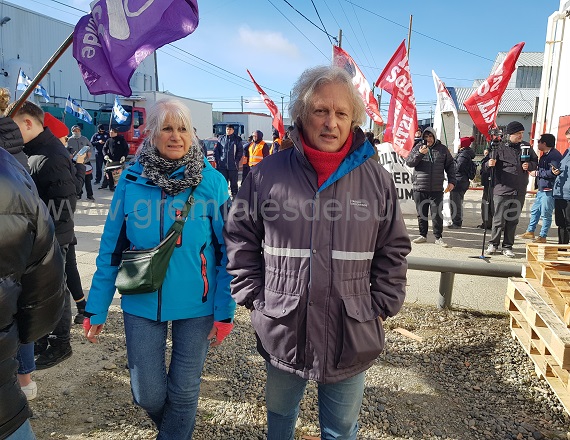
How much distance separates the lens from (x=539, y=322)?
10.9 ft

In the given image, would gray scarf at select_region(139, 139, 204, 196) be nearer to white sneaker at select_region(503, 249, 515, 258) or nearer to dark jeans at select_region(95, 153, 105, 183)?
white sneaker at select_region(503, 249, 515, 258)

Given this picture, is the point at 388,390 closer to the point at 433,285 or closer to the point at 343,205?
the point at 343,205

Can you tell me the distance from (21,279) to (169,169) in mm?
1019

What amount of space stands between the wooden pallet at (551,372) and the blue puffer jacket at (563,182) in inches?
171

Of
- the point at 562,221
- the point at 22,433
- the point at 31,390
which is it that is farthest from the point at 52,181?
the point at 562,221

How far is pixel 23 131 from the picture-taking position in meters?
3.29

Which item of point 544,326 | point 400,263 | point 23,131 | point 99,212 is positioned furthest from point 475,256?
point 99,212

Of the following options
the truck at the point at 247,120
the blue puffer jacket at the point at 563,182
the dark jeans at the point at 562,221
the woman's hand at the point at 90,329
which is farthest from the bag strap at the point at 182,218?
the truck at the point at 247,120

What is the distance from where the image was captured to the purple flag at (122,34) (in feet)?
9.14

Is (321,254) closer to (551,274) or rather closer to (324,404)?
(324,404)

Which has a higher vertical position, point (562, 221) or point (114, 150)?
point (114, 150)

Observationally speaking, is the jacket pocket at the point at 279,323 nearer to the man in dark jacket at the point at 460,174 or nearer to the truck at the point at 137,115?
the man in dark jacket at the point at 460,174

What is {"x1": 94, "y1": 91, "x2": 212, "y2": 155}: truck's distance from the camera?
70.7 feet

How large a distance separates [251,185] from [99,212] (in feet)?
30.5
